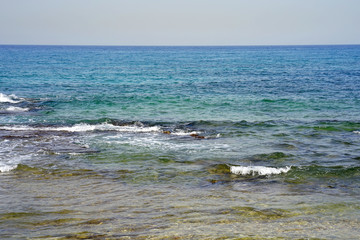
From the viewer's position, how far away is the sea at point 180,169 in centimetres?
1068

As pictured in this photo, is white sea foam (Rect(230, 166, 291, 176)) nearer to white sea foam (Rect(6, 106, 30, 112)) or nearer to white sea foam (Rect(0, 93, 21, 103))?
white sea foam (Rect(6, 106, 30, 112))

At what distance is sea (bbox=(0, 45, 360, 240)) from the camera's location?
1068cm

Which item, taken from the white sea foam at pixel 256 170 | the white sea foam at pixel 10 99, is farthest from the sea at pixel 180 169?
the white sea foam at pixel 10 99

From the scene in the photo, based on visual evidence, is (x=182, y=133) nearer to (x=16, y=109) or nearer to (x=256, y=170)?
(x=256, y=170)

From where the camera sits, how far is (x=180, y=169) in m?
15.9

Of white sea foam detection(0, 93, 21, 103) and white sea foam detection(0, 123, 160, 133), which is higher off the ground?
white sea foam detection(0, 93, 21, 103)

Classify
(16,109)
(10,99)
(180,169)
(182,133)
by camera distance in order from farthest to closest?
(10,99)
(16,109)
(182,133)
(180,169)

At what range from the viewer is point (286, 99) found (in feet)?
113

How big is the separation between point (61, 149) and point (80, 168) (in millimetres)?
3232

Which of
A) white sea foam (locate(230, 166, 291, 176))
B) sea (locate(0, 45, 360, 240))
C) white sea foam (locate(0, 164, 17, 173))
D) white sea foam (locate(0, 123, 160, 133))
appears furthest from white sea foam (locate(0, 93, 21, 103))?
white sea foam (locate(230, 166, 291, 176))

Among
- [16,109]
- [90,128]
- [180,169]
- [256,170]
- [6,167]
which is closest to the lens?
[256,170]

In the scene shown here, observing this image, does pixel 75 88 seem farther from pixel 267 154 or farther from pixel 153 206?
pixel 153 206

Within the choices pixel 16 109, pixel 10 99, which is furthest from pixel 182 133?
pixel 10 99

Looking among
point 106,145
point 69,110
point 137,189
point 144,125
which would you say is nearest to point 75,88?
point 69,110
